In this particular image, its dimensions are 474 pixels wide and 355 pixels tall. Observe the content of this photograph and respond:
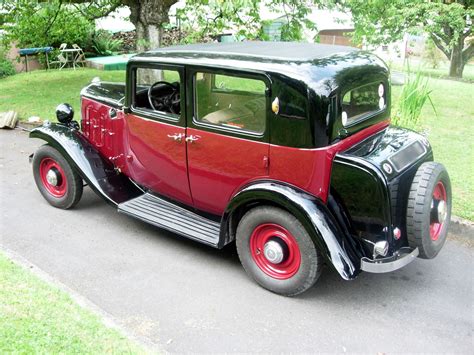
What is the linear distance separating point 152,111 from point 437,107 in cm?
621

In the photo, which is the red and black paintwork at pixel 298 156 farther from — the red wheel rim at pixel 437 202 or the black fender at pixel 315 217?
the red wheel rim at pixel 437 202

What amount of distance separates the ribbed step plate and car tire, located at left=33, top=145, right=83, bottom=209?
0.72 meters

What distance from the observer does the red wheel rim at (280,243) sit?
3.50 metres

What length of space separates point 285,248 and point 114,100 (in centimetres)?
235

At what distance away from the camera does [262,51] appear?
3758 mm

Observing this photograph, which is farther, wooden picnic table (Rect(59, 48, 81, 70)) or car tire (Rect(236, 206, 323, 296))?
wooden picnic table (Rect(59, 48, 81, 70))

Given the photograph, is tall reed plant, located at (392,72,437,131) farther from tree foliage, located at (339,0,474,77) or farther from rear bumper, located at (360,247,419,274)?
tree foliage, located at (339,0,474,77)

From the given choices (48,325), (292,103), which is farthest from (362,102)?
(48,325)

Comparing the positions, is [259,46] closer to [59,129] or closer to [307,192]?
[307,192]

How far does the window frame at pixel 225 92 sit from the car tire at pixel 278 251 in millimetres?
562

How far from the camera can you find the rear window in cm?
358

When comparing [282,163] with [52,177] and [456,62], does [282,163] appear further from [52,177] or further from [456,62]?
[456,62]

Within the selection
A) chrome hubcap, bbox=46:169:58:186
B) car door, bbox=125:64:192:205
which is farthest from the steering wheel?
chrome hubcap, bbox=46:169:58:186

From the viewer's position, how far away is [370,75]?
3783mm
